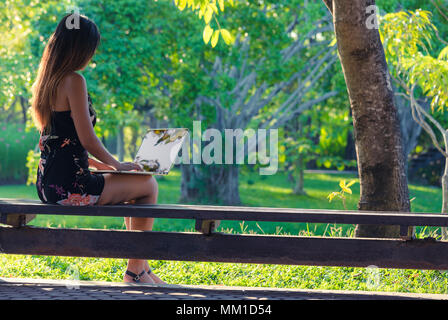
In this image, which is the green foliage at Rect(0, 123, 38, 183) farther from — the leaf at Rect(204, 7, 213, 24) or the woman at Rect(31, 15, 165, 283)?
the woman at Rect(31, 15, 165, 283)

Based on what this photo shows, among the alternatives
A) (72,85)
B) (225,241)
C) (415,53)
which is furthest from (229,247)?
(415,53)

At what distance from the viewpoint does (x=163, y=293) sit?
442cm

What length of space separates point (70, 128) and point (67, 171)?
0.28 metres

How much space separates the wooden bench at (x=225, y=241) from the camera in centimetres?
402

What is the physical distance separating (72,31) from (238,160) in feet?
45.0

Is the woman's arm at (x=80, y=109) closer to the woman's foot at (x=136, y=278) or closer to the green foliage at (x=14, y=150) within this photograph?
the woman's foot at (x=136, y=278)

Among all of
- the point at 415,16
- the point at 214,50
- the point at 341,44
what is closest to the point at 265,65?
the point at 214,50

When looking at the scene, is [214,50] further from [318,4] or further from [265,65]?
[318,4]

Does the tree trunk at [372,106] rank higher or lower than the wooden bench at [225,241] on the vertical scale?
higher

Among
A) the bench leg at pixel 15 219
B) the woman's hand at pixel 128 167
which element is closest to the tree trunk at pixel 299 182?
the woman's hand at pixel 128 167

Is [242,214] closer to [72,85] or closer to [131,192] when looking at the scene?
[131,192]

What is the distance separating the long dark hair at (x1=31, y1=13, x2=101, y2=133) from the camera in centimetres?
420

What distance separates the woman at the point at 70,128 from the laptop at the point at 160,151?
142 mm

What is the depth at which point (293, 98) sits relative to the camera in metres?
20.2
